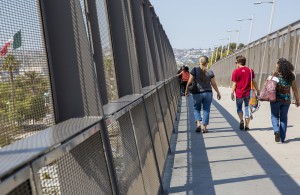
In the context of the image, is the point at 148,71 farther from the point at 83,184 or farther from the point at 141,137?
the point at 83,184

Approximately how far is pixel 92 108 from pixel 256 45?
2944cm

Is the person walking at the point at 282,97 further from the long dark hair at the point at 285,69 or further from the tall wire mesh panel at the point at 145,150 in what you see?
the tall wire mesh panel at the point at 145,150

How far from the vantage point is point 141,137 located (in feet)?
15.8

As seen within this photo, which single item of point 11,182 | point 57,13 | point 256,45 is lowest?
point 256,45

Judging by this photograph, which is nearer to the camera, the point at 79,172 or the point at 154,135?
the point at 79,172

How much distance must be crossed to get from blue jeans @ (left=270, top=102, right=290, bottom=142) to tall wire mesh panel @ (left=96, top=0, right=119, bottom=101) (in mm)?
4221

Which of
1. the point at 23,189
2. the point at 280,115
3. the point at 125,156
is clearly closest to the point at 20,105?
the point at 23,189

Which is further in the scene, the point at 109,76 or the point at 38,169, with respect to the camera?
the point at 109,76

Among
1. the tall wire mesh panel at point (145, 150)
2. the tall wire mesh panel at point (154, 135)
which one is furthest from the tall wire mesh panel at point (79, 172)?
the tall wire mesh panel at point (154, 135)

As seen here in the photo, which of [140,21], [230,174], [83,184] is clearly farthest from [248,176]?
[83,184]

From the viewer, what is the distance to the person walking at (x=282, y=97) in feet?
28.0

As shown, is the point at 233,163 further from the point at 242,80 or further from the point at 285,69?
the point at 242,80

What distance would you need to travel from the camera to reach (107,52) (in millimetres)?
4859

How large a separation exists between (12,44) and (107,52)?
276 cm
